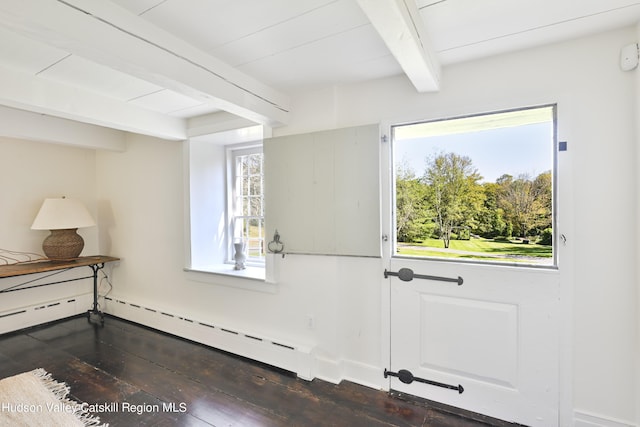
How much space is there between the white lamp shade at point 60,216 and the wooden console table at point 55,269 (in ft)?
1.30

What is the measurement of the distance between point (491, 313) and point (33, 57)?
314 centimetres

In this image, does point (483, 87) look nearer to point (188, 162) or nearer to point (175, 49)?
point (175, 49)

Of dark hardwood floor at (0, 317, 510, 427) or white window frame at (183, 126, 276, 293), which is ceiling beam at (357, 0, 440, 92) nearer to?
white window frame at (183, 126, 276, 293)

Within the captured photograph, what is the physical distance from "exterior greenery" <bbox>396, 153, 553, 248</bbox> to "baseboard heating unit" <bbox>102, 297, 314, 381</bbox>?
1.23m

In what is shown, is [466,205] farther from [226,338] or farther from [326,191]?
[226,338]

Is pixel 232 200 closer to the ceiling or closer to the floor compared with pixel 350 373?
closer to the ceiling

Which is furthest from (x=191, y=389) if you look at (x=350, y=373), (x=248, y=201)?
(x=248, y=201)

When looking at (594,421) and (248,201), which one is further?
(248,201)

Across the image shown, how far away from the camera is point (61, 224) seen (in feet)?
10.9

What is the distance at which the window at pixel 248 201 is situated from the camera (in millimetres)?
3344

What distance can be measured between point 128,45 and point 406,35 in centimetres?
125

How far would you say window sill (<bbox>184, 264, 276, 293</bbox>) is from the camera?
2721 millimetres

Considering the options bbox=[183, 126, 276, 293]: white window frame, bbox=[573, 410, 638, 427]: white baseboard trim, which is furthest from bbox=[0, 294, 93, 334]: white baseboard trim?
bbox=[573, 410, 638, 427]: white baseboard trim

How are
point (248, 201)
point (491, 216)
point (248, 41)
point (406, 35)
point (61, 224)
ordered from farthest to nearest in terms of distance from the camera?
point (248, 201) → point (61, 224) → point (491, 216) → point (248, 41) → point (406, 35)
